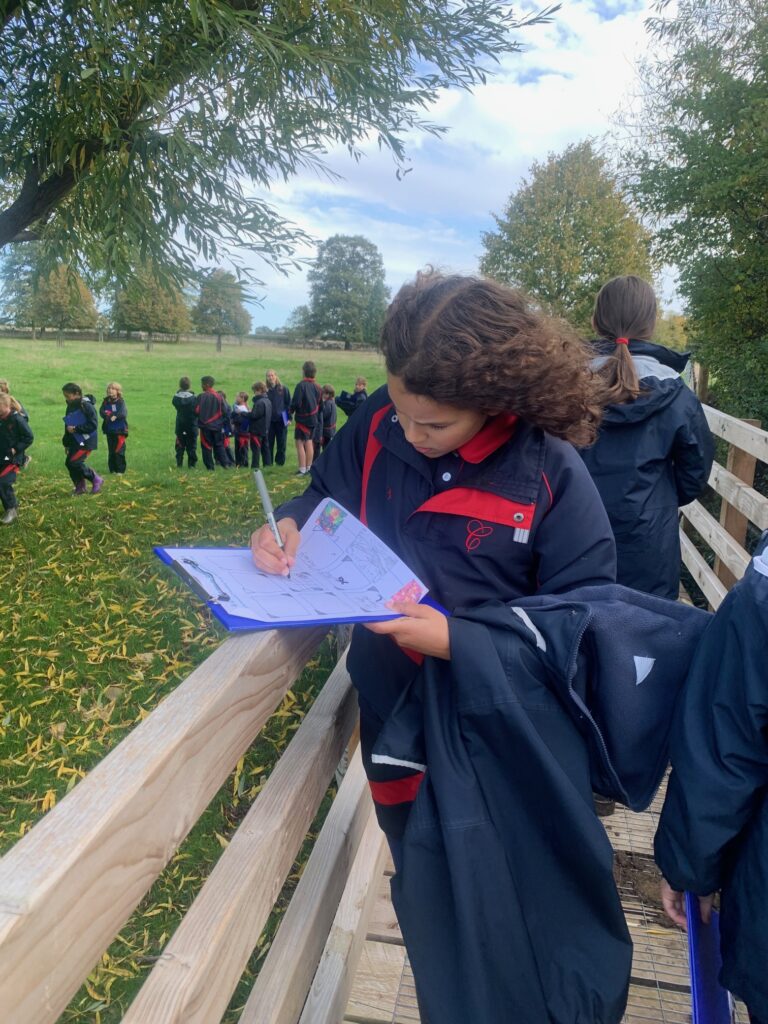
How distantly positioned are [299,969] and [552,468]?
125 cm

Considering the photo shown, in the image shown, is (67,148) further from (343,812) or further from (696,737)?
(696,737)

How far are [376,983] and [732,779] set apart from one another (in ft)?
5.17

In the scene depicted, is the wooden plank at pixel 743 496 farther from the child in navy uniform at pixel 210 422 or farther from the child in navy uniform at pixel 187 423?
the child in navy uniform at pixel 187 423

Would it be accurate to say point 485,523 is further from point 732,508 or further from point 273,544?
point 732,508

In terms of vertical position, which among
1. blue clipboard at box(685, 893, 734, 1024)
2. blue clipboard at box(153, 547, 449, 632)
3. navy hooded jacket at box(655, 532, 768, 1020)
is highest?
blue clipboard at box(153, 547, 449, 632)

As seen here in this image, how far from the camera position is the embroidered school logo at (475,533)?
1.65m

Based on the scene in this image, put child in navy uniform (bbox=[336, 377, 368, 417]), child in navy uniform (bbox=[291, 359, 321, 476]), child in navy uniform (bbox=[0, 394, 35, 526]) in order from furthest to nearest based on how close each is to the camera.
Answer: child in navy uniform (bbox=[336, 377, 368, 417]), child in navy uniform (bbox=[291, 359, 321, 476]), child in navy uniform (bbox=[0, 394, 35, 526])

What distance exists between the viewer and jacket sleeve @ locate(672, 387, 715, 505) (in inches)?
114

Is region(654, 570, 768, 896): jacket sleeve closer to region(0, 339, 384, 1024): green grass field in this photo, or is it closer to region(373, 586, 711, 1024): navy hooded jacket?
region(373, 586, 711, 1024): navy hooded jacket

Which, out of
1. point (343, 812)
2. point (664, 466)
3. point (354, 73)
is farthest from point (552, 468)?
point (354, 73)

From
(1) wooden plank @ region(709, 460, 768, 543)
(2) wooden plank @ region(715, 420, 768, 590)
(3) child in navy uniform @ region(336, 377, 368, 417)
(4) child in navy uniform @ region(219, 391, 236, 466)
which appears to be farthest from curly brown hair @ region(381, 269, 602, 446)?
(3) child in navy uniform @ region(336, 377, 368, 417)

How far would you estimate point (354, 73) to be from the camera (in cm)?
633

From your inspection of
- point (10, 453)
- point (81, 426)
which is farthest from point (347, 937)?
point (81, 426)

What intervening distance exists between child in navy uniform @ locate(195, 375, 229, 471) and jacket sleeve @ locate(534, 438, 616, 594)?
12881mm
